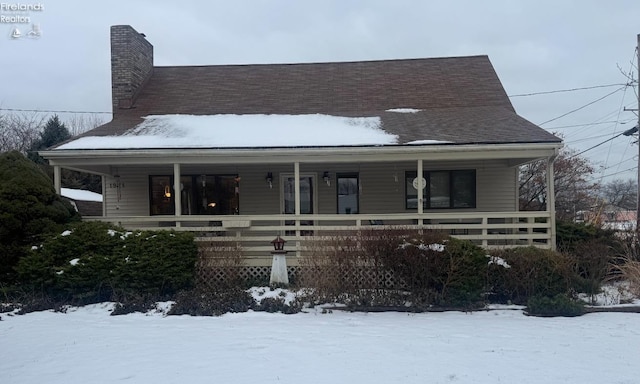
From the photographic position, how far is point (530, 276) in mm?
8656

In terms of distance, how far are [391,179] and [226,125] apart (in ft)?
16.3

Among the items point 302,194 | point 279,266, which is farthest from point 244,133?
point 279,266

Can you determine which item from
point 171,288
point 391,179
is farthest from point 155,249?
point 391,179

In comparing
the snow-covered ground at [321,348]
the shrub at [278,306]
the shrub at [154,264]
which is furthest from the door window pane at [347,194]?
the snow-covered ground at [321,348]

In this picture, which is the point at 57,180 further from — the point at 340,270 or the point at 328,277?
the point at 340,270

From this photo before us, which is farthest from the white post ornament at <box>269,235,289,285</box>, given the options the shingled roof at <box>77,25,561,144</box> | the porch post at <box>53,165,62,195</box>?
the porch post at <box>53,165,62,195</box>

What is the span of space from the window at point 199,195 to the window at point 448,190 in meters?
5.24

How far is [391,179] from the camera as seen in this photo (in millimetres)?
13773

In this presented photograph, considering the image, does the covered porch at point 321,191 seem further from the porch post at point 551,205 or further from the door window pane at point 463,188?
the porch post at point 551,205

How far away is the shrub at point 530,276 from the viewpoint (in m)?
8.62

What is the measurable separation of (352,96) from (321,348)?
10.5 metres

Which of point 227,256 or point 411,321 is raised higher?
point 227,256

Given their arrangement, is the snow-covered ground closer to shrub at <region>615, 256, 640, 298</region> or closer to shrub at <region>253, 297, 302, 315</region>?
shrub at <region>253, 297, 302, 315</region>

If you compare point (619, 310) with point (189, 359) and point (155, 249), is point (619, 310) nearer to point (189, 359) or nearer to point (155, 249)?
point (189, 359)
